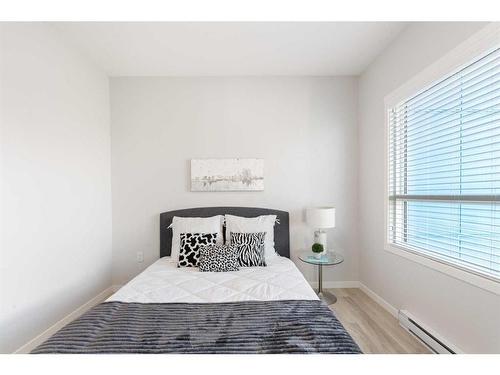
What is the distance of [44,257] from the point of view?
1.94 m

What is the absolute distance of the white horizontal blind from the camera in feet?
4.68

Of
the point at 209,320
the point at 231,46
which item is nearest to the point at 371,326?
the point at 209,320

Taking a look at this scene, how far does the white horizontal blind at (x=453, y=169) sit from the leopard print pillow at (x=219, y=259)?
161 cm

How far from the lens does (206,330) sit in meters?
1.22

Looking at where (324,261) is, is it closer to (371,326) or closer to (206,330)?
(371,326)

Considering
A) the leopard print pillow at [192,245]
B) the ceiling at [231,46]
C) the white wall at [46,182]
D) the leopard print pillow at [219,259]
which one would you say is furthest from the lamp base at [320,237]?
the white wall at [46,182]

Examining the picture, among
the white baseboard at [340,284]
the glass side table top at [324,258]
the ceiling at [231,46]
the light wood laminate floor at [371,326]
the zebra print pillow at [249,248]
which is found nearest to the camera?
the light wood laminate floor at [371,326]

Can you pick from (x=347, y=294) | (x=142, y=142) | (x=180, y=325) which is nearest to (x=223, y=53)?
(x=142, y=142)

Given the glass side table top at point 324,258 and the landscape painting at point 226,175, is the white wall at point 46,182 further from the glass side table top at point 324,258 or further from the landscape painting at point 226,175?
the glass side table top at point 324,258

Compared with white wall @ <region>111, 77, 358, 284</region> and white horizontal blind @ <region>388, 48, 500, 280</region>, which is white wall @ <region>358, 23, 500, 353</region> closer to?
white horizontal blind @ <region>388, 48, 500, 280</region>

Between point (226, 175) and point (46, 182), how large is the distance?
1710 millimetres

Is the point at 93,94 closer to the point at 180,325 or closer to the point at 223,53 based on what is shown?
the point at 223,53

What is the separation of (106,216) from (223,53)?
2.31 metres

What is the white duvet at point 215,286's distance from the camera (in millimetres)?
1661
